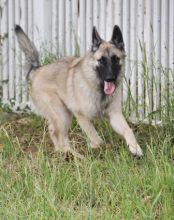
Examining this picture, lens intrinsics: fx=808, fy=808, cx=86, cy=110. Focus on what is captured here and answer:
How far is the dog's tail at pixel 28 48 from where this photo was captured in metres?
8.59

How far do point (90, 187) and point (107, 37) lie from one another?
13.8 ft

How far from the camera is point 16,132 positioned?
8.80 meters

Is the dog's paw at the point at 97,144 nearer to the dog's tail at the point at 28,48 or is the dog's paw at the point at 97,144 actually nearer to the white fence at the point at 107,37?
the white fence at the point at 107,37

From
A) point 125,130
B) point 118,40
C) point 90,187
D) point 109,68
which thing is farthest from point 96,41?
point 90,187

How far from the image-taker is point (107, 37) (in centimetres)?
975

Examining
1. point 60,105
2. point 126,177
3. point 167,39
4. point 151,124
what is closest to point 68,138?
point 60,105

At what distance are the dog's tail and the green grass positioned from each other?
1.93m

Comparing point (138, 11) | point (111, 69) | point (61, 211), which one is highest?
point (138, 11)

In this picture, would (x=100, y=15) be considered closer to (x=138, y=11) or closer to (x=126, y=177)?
(x=138, y=11)

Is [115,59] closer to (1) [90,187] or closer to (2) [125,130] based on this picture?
(2) [125,130]

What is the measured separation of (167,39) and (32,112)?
2.04 metres

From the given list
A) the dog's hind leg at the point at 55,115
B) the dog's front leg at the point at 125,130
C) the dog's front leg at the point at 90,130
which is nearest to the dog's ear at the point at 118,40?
the dog's front leg at the point at 125,130

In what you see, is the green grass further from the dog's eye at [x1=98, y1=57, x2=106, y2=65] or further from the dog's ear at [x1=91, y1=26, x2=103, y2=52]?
the dog's ear at [x1=91, y1=26, x2=103, y2=52]

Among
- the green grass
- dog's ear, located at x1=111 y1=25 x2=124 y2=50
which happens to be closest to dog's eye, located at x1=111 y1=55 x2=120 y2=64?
dog's ear, located at x1=111 y1=25 x2=124 y2=50
